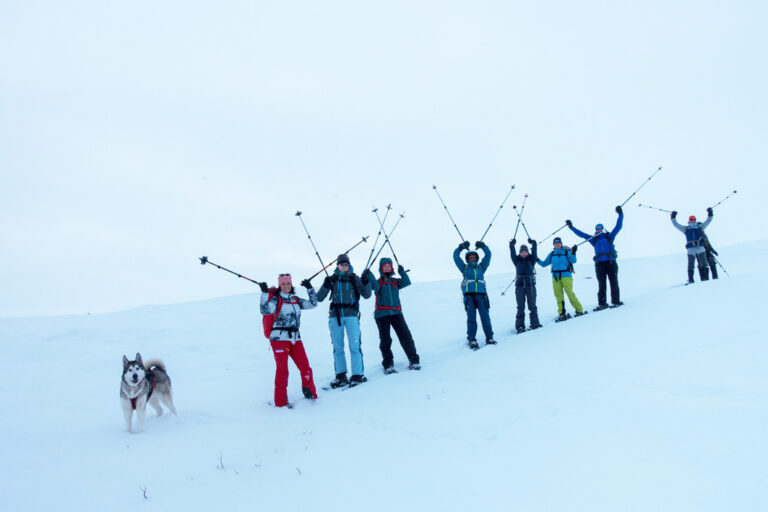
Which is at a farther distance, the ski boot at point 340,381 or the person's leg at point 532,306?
the person's leg at point 532,306

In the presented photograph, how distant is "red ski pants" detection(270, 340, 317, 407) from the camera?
7.50m

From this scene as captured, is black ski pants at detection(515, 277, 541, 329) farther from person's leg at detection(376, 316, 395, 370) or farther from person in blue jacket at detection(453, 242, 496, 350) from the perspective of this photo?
person's leg at detection(376, 316, 395, 370)

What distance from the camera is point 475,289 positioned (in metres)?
9.88

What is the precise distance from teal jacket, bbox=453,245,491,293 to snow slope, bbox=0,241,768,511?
1.36 m

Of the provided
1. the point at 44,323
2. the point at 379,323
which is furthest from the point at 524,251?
the point at 44,323

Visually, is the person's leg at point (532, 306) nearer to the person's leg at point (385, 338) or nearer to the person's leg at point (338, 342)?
the person's leg at point (385, 338)

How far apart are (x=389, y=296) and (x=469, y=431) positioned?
448 centimetres

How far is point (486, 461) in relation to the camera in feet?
13.3

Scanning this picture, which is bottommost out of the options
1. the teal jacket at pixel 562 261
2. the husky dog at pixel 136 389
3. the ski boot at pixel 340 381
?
the ski boot at pixel 340 381

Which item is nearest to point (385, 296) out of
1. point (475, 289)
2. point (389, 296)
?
point (389, 296)

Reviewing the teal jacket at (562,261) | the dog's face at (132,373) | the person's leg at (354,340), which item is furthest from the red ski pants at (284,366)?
the teal jacket at (562,261)

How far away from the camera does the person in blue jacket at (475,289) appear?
992 cm

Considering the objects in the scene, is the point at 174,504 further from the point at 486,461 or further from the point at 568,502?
the point at 568,502

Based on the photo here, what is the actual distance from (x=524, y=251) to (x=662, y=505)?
833cm
